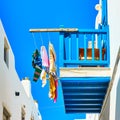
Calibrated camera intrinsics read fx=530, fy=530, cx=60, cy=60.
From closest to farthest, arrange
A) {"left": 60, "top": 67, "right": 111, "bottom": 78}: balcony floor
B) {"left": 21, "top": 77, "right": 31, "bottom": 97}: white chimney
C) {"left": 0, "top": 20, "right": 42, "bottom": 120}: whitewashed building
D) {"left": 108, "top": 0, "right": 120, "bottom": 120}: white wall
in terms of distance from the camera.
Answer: {"left": 108, "top": 0, "right": 120, "bottom": 120}: white wall, {"left": 60, "top": 67, "right": 111, "bottom": 78}: balcony floor, {"left": 0, "top": 20, "right": 42, "bottom": 120}: whitewashed building, {"left": 21, "top": 77, "right": 31, "bottom": 97}: white chimney

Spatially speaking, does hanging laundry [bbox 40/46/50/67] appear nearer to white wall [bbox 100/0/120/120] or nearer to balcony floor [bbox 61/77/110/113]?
balcony floor [bbox 61/77/110/113]

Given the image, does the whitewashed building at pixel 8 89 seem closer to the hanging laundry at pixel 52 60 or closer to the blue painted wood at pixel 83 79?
the hanging laundry at pixel 52 60

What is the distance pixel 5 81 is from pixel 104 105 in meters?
4.54

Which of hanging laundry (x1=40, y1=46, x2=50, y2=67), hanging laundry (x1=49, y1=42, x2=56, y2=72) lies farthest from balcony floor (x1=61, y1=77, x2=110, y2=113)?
hanging laundry (x1=40, y1=46, x2=50, y2=67)

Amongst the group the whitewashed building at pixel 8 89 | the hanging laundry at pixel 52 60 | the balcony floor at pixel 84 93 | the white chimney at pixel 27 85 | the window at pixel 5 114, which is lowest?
the balcony floor at pixel 84 93

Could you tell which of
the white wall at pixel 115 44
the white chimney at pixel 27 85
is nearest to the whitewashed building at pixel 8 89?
the white chimney at pixel 27 85

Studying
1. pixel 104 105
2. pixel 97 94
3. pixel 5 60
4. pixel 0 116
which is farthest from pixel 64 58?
pixel 5 60

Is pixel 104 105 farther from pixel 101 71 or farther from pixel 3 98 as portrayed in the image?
pixel 3 98

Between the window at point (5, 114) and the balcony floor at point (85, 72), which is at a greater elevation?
the window at point (5, 114)

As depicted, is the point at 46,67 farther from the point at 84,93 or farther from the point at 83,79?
the point at 84,93

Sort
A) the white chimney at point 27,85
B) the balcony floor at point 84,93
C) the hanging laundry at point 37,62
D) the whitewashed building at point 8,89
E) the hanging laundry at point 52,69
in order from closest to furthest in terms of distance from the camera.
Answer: the balcony floor at point 84,93, the hanging laundry at point 52,69, the hanging laundry at point 37,62, the whitewashed building at point 8,89, the white chimney at point 27,85

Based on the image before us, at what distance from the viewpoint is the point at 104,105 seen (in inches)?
527

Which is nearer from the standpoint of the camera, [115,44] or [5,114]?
[115,44]

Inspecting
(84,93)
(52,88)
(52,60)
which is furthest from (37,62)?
(84,93)
